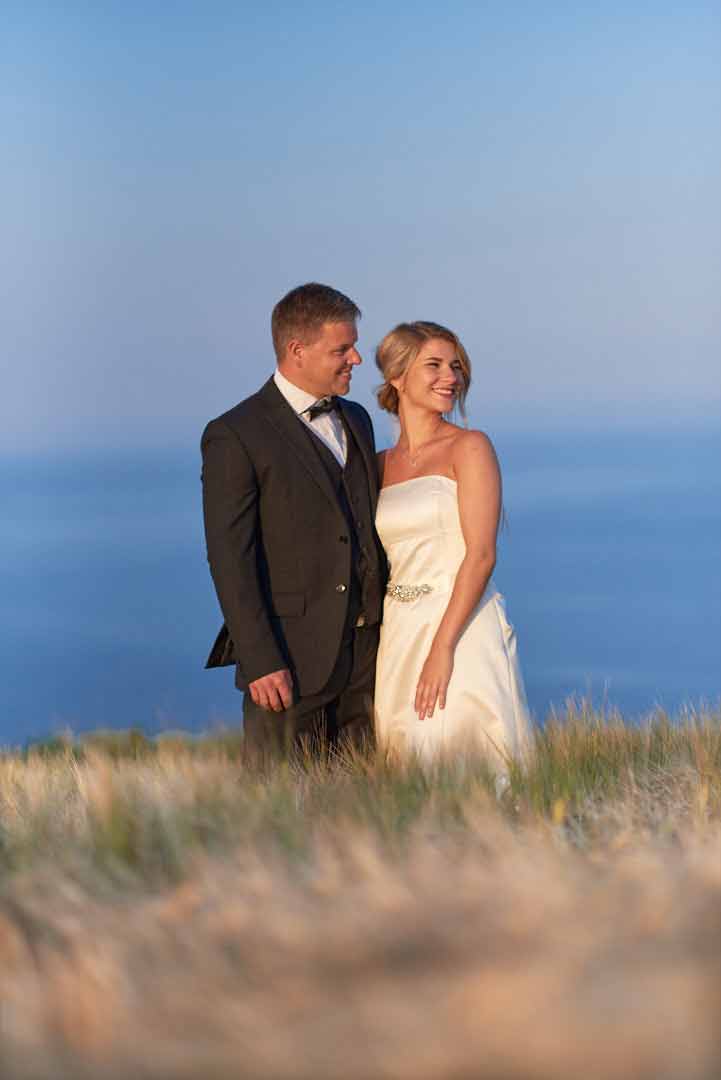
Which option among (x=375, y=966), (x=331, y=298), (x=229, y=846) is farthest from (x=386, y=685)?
(x=375, y=966)

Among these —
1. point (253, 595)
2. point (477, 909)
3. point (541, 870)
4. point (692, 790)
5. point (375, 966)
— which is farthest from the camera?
point (253, 595)

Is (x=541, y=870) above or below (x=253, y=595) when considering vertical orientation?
below

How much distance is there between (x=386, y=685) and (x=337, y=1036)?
11.1ft

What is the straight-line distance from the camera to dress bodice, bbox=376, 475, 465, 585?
570 centimetres

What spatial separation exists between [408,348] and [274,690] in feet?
4.70

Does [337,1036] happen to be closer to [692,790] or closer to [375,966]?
[375,966]

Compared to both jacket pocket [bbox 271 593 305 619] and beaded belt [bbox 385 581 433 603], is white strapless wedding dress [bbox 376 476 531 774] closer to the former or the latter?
beaded belt [bbox 385 581 433 603]

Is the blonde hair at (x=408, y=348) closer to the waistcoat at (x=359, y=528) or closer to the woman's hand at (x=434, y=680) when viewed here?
the waistcoat at (x=359, y=528)

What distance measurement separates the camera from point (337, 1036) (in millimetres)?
2523

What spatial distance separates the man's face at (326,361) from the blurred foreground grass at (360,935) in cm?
178

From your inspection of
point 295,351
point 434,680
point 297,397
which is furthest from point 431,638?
point 295,351

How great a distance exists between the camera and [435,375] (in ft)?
18.9

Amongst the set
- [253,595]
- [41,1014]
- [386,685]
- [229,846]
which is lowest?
[41,1014]

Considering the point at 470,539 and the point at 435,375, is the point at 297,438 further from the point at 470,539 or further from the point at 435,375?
the point at 470,539
